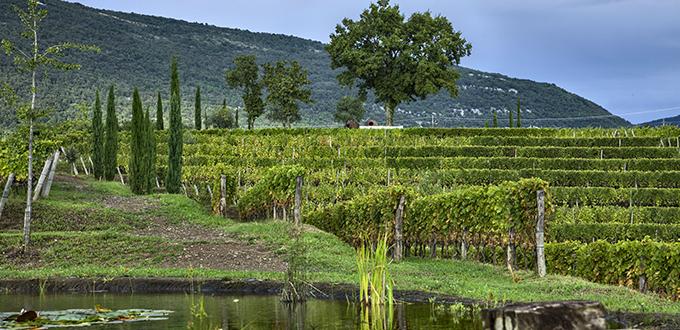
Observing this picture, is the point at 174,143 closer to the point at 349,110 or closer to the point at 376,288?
the point at 376,288

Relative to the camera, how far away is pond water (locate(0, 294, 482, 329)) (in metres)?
15.2

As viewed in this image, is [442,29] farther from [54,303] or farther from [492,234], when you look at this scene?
[54,303]

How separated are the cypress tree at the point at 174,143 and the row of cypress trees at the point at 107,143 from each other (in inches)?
248

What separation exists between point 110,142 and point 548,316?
4490 centimetres

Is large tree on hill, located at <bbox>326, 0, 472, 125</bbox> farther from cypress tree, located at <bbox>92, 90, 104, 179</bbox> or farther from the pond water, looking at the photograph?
the pond water

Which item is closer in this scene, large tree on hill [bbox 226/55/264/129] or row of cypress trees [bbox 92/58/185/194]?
row of cypress trees [bbox 92/58/185/194]

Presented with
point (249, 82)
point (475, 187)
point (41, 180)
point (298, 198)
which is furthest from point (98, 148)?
point (249, 82)

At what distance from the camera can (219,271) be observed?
77.3 ft

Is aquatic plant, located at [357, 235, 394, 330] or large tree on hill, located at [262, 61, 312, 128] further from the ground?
large tree on hill, located at [262, 61, 312, 128]

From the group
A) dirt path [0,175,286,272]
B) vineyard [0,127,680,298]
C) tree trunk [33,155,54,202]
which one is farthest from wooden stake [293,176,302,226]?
tree trunk [33,155,54,202]

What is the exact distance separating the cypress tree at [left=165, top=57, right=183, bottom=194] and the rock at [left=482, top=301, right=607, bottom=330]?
120 ft

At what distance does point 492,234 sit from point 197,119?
58.7 metres

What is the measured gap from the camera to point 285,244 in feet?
93.0

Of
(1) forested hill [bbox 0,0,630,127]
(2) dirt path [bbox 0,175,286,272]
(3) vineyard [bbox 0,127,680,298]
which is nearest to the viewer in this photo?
(3) vineyard [bbox 0,127,680,298]
